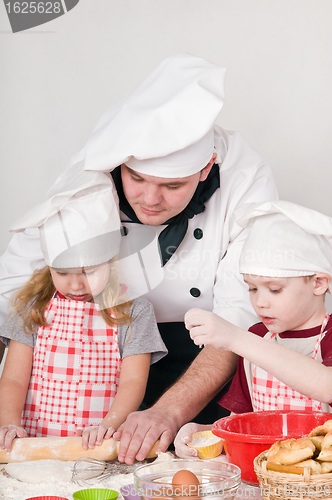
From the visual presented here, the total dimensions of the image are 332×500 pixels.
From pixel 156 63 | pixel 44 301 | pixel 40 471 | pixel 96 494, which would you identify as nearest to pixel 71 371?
pixel 44 301

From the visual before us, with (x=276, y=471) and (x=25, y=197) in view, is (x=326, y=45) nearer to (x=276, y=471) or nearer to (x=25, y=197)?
(x=25, y=197)

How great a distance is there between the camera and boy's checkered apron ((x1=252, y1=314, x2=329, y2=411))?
97 centimetres

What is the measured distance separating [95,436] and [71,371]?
353mm

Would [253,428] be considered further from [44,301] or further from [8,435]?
[44,301]

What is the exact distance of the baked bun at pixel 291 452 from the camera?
0.56m

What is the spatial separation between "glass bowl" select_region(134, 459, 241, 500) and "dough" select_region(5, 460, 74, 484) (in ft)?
0.76

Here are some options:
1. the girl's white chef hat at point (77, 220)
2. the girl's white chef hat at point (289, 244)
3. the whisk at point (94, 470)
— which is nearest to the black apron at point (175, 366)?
the girl's white chef hat at point (77, 220)

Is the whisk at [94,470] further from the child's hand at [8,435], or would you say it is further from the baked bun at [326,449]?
the baked bun at [326,449]

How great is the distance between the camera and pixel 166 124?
3.64 ft

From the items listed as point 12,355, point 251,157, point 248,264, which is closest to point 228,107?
point 251,157

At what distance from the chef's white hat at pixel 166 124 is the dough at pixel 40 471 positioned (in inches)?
24.4

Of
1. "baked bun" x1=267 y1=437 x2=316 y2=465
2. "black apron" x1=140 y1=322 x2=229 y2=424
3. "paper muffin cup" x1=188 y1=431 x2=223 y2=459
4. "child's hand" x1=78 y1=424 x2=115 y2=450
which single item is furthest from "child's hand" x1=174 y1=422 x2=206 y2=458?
"black apron" x1=140 y1=322 x2=229 y2=424

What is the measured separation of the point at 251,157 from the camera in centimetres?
140

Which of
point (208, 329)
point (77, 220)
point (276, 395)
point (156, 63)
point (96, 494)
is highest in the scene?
point (156, 63)
